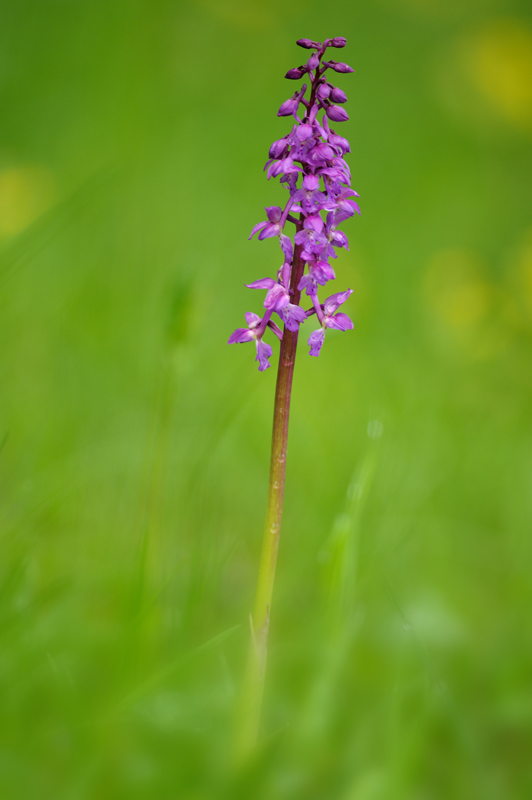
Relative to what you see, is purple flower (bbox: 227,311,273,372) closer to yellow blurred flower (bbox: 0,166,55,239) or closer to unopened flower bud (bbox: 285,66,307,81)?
unopened flower bud (bbox: 285,66,307,81)

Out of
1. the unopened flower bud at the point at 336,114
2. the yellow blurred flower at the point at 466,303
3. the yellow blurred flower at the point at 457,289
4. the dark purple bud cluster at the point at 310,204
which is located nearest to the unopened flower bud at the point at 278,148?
the dark purple bud cluster at the point at 310,204

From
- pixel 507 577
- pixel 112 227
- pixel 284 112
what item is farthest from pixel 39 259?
pixel 507 577

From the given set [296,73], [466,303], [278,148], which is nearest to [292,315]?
[278,148]

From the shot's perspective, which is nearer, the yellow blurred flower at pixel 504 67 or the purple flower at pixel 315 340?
the purple flower at pixel 315 340

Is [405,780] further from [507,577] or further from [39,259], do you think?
[39,259]

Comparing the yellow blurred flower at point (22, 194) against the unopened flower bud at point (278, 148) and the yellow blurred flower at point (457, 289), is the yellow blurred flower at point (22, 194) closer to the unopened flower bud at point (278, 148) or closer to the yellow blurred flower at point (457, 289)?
the unopened flower bud at point (278, 148)

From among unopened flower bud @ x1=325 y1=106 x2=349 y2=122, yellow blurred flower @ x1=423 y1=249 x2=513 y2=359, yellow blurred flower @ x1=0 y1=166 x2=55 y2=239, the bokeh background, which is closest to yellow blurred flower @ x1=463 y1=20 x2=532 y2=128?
the bokeh background

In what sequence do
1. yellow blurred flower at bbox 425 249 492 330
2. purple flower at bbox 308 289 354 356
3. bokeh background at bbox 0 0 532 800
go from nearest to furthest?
1. purple flower at bbox 308 289 354 356
2. bokeh background at bbox 0 0 532 800
3. yellow blurred flower at bbox 425 249 492 330

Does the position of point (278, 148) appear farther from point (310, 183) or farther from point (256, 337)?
point (256, 337)
